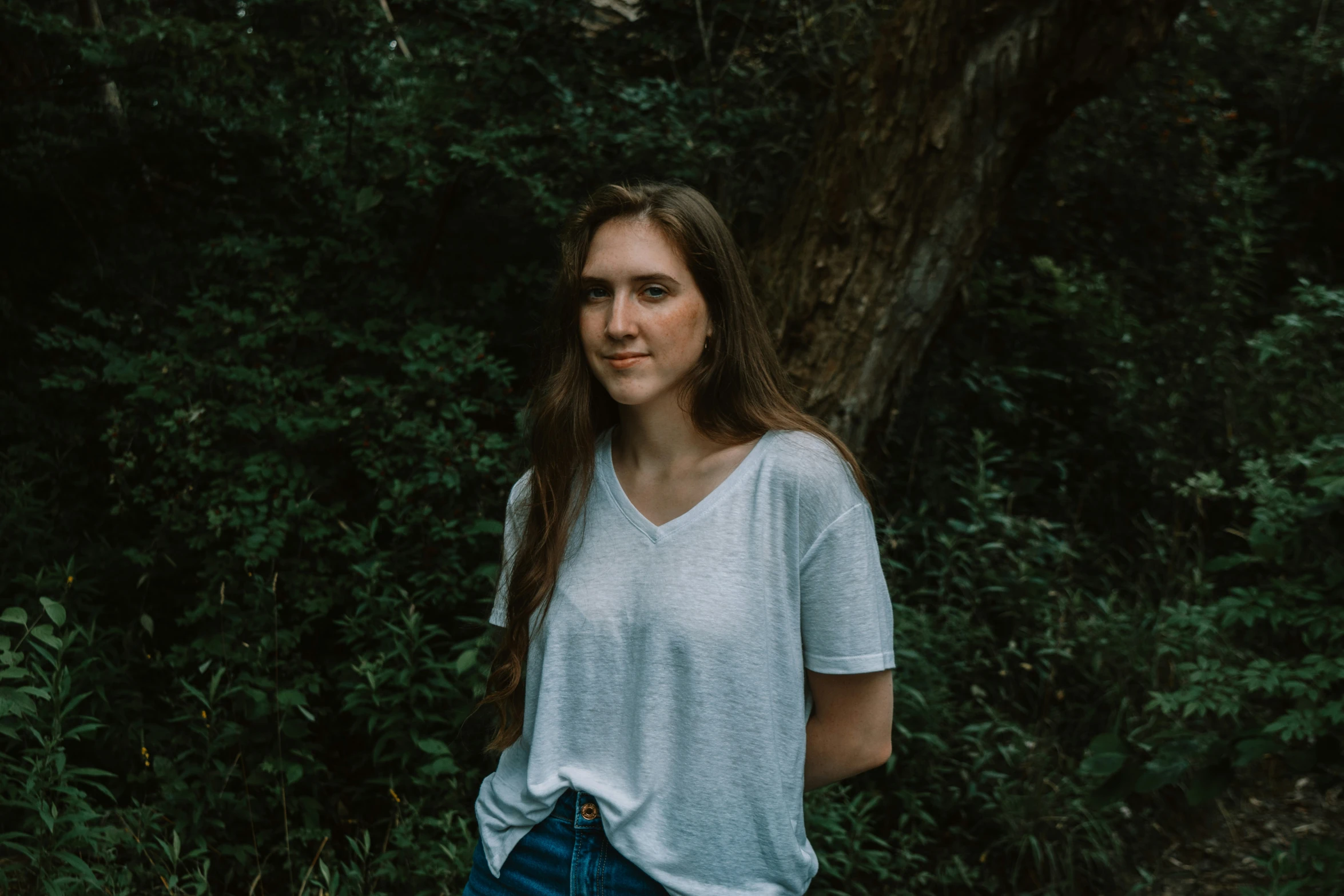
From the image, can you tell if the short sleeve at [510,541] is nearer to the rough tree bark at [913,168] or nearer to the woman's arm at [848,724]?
the woman's arm at [848,724]

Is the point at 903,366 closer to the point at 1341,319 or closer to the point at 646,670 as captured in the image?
the point at 646,670

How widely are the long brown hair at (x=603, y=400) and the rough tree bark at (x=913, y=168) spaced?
1.98 m

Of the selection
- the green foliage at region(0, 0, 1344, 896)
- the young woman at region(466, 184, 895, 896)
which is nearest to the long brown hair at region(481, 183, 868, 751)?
the young woman at region(466, 184, 895, 896)

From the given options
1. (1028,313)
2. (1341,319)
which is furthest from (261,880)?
(1341,319)

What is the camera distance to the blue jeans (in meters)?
1.53

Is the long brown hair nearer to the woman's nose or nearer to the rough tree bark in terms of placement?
the woman's nose

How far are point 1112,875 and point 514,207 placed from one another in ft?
11.8

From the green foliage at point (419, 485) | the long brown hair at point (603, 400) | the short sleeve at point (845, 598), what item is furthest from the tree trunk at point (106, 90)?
the short sleeve at point (845, 598)

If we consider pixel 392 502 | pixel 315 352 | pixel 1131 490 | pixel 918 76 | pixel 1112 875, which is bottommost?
pixel 1112 875

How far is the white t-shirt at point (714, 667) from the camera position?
59.8 inches

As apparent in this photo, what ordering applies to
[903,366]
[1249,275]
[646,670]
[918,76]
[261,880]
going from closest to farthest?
1. [646,670]
2. [261,880]
3. [918,76]
4. [903,366]
5. [1249,275]

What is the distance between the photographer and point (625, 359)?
66.4 inches

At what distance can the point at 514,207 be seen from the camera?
452 centimetres

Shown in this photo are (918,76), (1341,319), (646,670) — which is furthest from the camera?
(1341,319)
